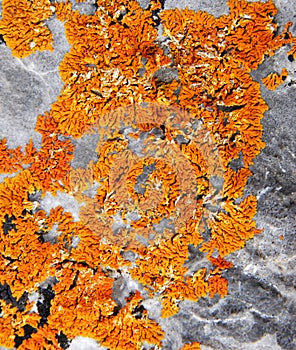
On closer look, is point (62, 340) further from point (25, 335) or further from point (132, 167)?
point (132, 167)

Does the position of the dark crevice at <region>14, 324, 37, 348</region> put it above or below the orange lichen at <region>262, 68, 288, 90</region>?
below

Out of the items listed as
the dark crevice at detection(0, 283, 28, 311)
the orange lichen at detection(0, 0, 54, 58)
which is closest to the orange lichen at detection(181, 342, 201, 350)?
the dark crevice at detection(0, 283, 28, 311)

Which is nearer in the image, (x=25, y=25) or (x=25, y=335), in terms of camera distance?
(x=25, y=25)

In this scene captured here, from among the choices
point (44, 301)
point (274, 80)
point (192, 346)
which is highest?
point (274, 80)

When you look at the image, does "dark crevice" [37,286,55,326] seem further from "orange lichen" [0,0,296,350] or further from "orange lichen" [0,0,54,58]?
"orange lichen" [0,0,54,58]

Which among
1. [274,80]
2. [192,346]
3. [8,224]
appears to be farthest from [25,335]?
[274,80]

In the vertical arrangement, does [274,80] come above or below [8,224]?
above

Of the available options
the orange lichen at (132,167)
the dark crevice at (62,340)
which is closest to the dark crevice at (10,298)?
the orange lichen at (132,167)

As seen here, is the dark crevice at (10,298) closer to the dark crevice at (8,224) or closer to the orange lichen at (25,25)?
the dark crevice at (8,224)
